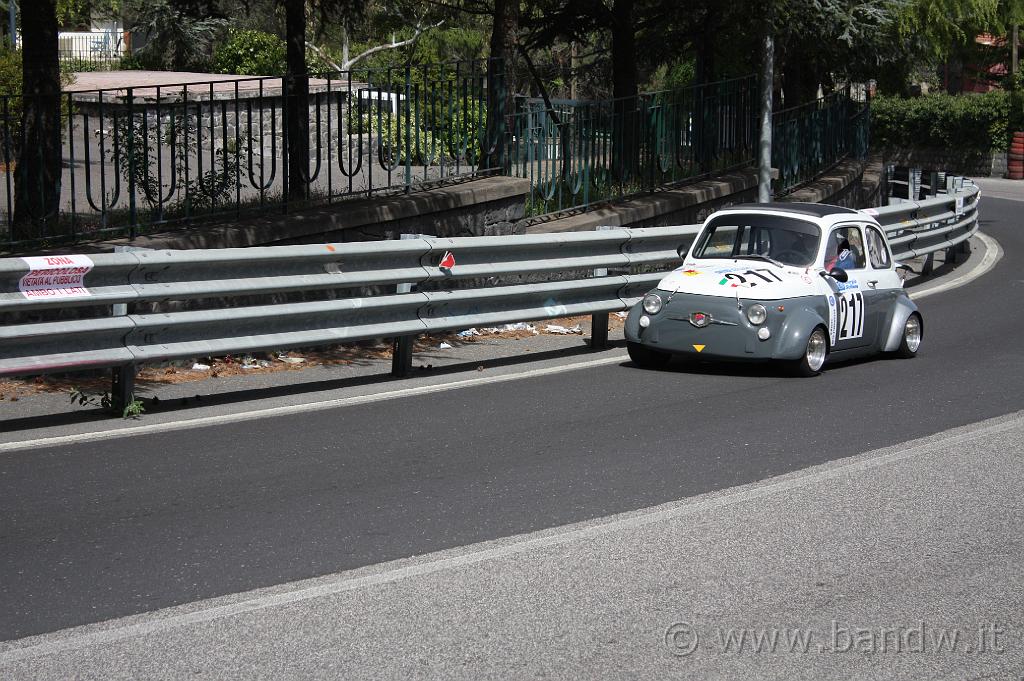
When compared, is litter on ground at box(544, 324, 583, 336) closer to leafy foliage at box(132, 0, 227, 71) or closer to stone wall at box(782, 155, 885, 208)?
stone wall at box(782, 155, 885, 208)

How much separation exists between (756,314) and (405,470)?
4.18m

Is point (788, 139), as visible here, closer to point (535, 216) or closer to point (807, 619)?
point (535, 216)

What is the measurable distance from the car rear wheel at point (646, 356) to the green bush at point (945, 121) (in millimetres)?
38932

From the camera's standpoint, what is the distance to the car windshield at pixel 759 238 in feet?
38.0

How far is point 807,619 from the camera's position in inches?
207

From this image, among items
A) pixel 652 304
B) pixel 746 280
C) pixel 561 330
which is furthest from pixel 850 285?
pixel 561 330

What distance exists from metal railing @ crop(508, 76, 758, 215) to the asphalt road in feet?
18.9

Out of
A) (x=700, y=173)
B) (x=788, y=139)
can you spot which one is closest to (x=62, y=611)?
(x=700, y=173)

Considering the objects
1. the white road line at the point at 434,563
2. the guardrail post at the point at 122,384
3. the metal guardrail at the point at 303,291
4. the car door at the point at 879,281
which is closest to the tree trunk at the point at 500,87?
the metal guardrail at the point at 303,291

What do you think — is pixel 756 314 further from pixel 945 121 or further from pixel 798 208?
pixel 945 121

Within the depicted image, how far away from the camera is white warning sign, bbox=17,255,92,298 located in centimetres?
820

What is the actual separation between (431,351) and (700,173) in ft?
31.2

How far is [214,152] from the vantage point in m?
13.5

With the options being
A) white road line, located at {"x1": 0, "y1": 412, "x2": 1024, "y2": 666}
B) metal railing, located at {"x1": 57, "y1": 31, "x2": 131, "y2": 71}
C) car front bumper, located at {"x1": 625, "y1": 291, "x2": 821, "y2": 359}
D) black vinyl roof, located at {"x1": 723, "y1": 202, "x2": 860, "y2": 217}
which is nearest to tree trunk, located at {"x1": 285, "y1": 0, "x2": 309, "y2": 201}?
car front bumper, located at {"x1": 625, "y1": 291, "x2": 821, "y2": 359}
